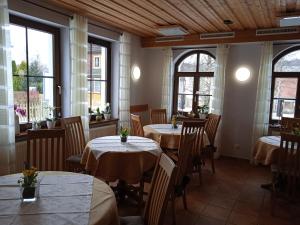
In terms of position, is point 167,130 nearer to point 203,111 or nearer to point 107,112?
point 107,112

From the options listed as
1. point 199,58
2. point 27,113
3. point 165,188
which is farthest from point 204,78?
point 165,188

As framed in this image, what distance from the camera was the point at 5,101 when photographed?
2.61 metres

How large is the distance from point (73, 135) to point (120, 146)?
0.88 metres

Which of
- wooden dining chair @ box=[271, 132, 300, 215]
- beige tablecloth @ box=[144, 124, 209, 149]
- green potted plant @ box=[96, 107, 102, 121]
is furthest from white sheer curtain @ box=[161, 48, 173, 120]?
wooden dining chair @ box=[271, 132, 300, 215]

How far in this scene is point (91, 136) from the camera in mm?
4098

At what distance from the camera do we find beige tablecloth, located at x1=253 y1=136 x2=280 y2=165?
301 cm

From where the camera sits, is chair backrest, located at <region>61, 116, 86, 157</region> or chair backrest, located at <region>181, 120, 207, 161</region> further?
chair backrest, located at <region>181, 120, 207, 161</region>

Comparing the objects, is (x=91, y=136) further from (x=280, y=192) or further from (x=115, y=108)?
(x=280, y=192)

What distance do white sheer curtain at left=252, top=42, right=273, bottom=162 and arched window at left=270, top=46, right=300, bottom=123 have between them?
0.30 m

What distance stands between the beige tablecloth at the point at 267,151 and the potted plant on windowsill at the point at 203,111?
1670mm

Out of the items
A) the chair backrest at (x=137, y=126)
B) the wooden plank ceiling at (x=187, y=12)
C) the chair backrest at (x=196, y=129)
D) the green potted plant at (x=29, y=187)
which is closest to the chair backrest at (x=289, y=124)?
the chair backrest at (x=196, y=129)

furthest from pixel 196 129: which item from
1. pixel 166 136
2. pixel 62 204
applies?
pixel 62 204

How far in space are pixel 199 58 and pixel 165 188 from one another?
427 centimetres

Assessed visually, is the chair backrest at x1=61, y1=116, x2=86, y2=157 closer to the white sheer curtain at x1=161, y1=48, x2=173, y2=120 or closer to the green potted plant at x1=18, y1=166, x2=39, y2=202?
the green potted plant at x1=18, y1=166, x2=39, y2=202
